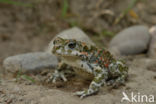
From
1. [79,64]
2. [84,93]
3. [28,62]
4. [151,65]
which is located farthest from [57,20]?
[84,93]

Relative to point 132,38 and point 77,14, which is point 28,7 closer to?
point 77,14

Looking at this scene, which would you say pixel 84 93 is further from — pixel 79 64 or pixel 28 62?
pixel 28 62

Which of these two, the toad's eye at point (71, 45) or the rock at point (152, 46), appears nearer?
the toad's eye at point (71, 45)

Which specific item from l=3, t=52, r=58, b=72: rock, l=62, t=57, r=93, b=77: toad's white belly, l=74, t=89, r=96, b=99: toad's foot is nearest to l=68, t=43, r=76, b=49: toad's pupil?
l=62, t=57, r=93, b=77: toad's white belly

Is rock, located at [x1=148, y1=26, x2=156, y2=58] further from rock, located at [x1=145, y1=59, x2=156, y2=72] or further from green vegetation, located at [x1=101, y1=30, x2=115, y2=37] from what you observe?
green vegetation, located at [x1=101, y1=30, x2=115, y2=37]

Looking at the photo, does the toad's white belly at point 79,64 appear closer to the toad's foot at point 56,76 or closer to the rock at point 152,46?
the toad's foot at point 56,76

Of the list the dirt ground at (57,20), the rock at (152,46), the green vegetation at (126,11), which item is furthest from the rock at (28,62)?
the green vegetation at (126,11)
